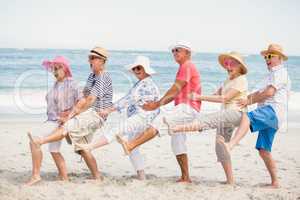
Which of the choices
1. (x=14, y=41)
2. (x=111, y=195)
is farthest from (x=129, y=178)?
(x=14, y=41)

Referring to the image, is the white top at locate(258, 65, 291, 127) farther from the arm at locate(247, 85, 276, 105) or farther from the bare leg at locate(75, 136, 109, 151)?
the bare leg at locate(75, 136, 109, 151)

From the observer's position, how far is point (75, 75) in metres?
21.4

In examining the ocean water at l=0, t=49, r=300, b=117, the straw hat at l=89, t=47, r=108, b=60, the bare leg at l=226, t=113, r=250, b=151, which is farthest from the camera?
the ocean water at l=0, t=49, r=300, b=117

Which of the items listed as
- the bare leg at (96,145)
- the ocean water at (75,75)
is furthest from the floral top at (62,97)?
the ocean water at (75,75)

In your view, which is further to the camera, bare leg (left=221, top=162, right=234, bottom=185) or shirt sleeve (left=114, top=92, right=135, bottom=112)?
bare leg (left=221, top=162, right=234, bottom=185)

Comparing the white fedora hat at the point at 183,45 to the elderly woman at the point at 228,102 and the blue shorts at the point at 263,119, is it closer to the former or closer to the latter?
the elderly woman at the point at 228,102

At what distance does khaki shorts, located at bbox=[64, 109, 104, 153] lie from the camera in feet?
19.0

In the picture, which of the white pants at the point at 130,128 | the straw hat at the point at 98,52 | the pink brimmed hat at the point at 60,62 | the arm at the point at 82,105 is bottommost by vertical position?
the white pants at the point at 130,128

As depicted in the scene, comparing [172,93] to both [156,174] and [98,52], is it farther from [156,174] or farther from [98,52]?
[156,174]

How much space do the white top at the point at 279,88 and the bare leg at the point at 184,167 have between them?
42.1 inches

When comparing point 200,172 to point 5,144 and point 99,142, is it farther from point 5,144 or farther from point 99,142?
point 5,144

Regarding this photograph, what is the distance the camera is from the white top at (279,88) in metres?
5.64

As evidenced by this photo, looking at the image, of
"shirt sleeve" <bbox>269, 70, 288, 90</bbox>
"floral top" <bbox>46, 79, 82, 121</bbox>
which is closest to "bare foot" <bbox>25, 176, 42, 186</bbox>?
"floral top" <bbox>46, 79, 82, 121</bbox>

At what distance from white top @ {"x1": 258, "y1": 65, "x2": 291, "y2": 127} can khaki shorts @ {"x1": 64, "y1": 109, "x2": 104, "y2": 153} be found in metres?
1.85
